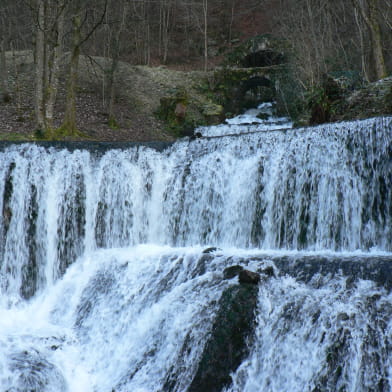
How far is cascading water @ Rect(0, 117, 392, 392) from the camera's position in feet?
17.3

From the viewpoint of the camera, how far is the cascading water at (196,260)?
5.27m

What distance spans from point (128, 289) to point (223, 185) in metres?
2.87

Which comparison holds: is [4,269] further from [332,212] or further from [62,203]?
[332,212]

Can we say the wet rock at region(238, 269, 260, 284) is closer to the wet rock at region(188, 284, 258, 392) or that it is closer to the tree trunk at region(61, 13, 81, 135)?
the wet rock at region(188, 284, 258, 392)

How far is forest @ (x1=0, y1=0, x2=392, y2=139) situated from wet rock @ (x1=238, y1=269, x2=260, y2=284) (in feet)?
19.3

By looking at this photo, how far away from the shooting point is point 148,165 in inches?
398

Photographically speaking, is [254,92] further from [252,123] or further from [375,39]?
[375,39]

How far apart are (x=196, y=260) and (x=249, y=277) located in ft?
4.16

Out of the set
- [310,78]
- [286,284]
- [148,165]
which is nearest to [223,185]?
[148,165]

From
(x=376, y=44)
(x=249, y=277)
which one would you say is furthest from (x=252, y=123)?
(x=249, y=277)

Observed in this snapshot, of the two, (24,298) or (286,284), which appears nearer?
(286,284)

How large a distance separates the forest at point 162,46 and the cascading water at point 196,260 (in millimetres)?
3110

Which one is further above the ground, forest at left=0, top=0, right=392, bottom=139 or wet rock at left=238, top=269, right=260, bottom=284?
forest at left=0, top=0, right=392, bottom=139

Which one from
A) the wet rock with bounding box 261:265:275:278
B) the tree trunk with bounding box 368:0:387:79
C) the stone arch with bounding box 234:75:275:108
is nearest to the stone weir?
the wet rock with bounding box 261:265:275:278
